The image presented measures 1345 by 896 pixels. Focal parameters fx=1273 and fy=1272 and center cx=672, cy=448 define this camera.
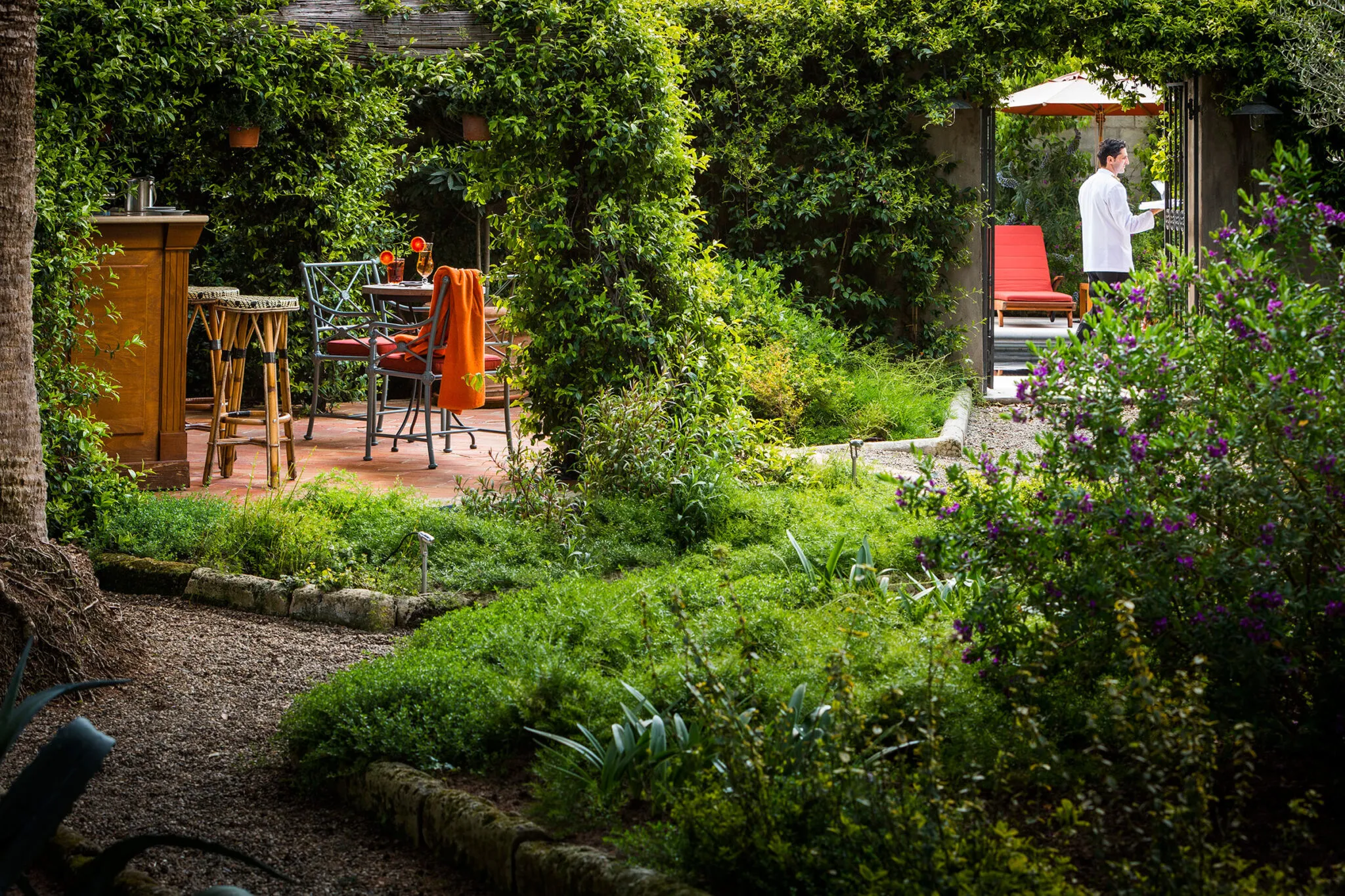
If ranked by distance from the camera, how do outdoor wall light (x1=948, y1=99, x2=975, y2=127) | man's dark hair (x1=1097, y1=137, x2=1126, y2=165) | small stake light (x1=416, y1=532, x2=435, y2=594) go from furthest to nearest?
man's dark hair (x1=1097, y1=137, x2=1126, y2=165) → outdoor wall light (x1=948, y1=99, x2=975, y2=127) → small stake light (x1=416, y1=532, x2=435, y2=594)

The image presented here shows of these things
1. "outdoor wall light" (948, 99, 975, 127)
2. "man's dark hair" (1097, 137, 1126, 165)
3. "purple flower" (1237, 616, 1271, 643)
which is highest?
"outdoor wall light" (948, 99, 975, 127)

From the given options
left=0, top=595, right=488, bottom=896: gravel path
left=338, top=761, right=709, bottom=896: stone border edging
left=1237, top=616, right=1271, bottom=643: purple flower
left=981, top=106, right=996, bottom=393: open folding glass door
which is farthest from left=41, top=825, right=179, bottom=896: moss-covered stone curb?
left=981, top=106, right=996, bottom=393: open folding glass door

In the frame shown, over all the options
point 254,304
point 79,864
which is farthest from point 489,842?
point 254,304

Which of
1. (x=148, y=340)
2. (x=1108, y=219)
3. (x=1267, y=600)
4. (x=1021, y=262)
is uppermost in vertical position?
(x=1021, y=262)

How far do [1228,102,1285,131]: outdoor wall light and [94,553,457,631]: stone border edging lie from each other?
291 inches

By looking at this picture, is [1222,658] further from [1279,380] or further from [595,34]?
[595,34]

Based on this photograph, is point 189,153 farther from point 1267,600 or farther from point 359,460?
point 1267,600

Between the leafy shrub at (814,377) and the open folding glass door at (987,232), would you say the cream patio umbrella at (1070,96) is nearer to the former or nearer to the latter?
the open folding glass door at (987,232)

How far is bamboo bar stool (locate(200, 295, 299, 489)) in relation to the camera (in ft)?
21.2

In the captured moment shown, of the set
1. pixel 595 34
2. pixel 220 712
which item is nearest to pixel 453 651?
pixel 220 712

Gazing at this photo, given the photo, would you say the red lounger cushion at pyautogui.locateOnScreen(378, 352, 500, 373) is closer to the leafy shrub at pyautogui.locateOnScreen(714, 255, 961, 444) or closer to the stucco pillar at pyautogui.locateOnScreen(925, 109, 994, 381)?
the leafy shrub at pyautogui.locateOnScreen(714, 255, 961, 444)

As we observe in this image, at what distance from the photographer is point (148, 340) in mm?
6324

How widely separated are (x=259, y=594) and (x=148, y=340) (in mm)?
2163

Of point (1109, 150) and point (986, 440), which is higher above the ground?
point (1109, 150)
